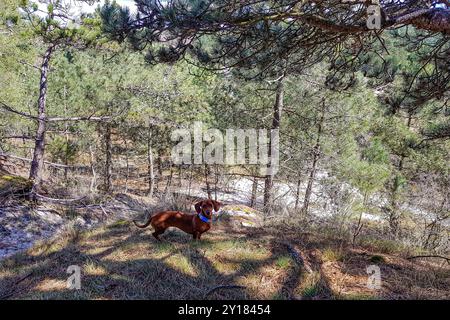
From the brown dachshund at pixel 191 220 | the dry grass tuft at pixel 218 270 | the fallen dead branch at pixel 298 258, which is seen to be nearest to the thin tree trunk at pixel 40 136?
the dry grass tuft at pixel 218 270

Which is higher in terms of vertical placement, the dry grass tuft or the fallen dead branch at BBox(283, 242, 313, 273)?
the fallen dead branch at BBox(283, 242, 313, 273)

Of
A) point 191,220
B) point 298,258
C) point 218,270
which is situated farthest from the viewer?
point 191,220

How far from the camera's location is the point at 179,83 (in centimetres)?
1059

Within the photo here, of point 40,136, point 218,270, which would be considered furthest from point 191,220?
point 40,136

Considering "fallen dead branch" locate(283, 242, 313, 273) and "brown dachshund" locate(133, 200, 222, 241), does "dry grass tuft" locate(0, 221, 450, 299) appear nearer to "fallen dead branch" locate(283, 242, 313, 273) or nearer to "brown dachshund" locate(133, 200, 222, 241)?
"fallen dead branch" locate(283, 242, 313, 273)

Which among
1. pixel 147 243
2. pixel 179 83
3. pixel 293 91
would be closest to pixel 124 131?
pixel 179 83

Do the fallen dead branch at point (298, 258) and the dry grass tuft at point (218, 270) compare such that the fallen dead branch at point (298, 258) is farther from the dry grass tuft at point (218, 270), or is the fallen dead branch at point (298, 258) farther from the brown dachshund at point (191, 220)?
the brown dachshund at point (191, 220)

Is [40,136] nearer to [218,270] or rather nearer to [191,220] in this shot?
[191,220]

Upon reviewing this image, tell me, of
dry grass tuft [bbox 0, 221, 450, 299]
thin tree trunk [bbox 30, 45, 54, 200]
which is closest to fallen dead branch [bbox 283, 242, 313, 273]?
dry grass tuft [bbox 0, 221, 450, 299]

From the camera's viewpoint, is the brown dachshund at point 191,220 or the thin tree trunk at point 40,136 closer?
the brown dachshund at point 191,220

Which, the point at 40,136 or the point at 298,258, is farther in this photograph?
the point at 40,136

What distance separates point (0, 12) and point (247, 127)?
270 inches

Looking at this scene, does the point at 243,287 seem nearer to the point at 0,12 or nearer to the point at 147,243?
the point at 147,243
